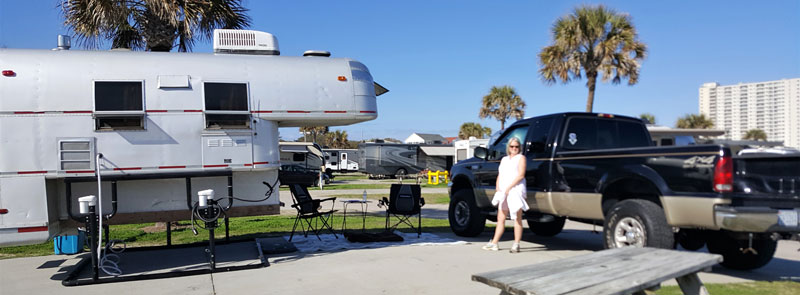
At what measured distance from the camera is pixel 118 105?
6469 millimetres

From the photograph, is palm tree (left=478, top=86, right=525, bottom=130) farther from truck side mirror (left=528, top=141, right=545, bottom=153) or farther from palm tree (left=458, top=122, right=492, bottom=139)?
truck side mirror (left=528, top=141, right=545, bottom=153)

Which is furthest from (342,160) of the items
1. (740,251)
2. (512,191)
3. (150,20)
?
(740,251)

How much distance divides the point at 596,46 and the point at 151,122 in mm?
16822

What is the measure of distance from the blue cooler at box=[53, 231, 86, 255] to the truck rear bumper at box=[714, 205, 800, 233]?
7.87 metres

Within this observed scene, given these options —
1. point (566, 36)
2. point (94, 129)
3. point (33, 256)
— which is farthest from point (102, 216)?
point (566, 36)

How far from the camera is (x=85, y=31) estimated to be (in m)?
10.0

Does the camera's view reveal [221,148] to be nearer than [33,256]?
Yes

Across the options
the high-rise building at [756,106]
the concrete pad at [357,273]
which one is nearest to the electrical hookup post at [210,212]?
the concrete pad at [357,273]

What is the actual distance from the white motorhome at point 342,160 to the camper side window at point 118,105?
34.6 metres

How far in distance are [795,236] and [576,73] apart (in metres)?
15.4

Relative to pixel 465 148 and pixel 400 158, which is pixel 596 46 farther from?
pixel 400 158

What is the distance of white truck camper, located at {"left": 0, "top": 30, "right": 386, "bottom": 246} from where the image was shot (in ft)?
20.1

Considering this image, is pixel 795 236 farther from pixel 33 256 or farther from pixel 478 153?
pixel 33 256

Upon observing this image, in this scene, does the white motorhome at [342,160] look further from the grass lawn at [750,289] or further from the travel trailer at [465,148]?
the grass lawn at [750,289]
